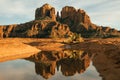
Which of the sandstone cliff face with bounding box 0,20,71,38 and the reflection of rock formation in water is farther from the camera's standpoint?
the sandstone cliff face with bounding box 0,20,71,38

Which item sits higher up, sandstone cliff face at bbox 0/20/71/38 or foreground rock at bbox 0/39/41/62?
sandstone cliff face at bbox 0/20/71/38

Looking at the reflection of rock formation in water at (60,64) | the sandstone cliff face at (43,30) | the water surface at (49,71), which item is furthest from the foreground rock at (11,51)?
the sandstone cliff face at (43,30)

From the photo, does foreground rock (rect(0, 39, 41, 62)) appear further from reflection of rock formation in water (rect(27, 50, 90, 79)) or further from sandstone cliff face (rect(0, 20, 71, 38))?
sandstone cliff face (rect(0, 20, 71, 38))

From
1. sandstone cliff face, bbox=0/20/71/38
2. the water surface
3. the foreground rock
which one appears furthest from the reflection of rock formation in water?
sandstone cliff face, bbox=0/20/71/38

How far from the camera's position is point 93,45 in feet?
333

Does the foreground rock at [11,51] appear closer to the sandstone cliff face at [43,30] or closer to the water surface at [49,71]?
the water surface at [49,71]

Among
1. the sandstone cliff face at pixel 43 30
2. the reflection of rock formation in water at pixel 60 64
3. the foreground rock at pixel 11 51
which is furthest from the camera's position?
the sandstone cliff face at pixel 43 30

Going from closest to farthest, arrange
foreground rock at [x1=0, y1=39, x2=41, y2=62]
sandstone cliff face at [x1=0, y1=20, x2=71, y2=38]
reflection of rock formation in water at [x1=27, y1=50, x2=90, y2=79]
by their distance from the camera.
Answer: reflection of rock formation in water at [x1=27, y1=50, x2=90, y2=79] → foreground rock at [x1=0, y1=39, x2=41, y2=62] → sandstone cliff face at [x1=0, y1=20, x2=71, y2=38]

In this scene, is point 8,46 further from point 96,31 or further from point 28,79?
point 96,31

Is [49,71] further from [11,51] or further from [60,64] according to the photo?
[11,51]

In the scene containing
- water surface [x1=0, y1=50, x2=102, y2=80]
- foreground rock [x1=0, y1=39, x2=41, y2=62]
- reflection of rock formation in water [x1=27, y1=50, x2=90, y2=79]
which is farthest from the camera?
foreground rock [x1=0, y1=39, x2=41, y2=62]

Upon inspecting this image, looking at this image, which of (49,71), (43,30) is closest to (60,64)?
(49,71)

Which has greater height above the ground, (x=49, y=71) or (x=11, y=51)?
(x=11, y=51)

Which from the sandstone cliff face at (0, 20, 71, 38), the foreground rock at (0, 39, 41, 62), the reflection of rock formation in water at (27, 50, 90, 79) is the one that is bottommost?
the reflection of rock formation in water at (27, 50, 90, 79)
